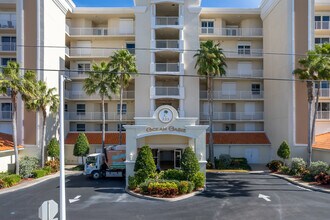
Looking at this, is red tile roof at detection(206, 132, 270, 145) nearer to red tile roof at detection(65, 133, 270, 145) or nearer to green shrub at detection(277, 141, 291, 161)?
red tile roof at detection(65, 133, 270, 145)

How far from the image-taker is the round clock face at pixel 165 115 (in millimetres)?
26109

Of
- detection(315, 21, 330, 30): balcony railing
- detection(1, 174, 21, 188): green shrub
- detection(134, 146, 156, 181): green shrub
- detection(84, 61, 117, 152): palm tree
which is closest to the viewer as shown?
detection(134, 146, 156, 181): green shrub

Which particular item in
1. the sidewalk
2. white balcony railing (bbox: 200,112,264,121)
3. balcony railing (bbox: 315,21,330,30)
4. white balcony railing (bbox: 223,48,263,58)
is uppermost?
balcony railing (bbox: 315,21,330,30)

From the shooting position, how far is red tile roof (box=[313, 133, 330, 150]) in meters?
31.4

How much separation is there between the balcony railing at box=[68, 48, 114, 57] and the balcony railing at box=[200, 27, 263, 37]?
13804mm

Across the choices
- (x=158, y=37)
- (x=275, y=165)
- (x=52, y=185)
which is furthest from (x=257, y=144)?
(x=52, y=185)

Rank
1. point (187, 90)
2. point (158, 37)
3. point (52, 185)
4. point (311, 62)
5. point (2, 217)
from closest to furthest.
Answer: point (2, 217) → point (52, 185) → point (311, 62) → point (187, 90) → point (158, 37)

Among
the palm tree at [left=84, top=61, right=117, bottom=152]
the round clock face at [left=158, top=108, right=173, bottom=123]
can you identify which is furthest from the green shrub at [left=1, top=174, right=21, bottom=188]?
the round clock face at [left=158, top=108, right=173, bottom=123]

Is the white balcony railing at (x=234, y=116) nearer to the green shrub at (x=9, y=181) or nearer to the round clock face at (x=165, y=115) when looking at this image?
the round clock face at (x=165, y=115)

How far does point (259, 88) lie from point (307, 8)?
12.6 metres

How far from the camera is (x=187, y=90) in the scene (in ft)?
128

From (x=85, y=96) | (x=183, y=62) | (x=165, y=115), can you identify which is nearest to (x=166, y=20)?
(x=183, y=62)

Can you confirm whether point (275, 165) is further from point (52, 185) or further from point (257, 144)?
point (52, 185)

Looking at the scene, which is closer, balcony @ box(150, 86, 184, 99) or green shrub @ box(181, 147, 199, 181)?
green shrub @ box(181, 147, 199, 181)
